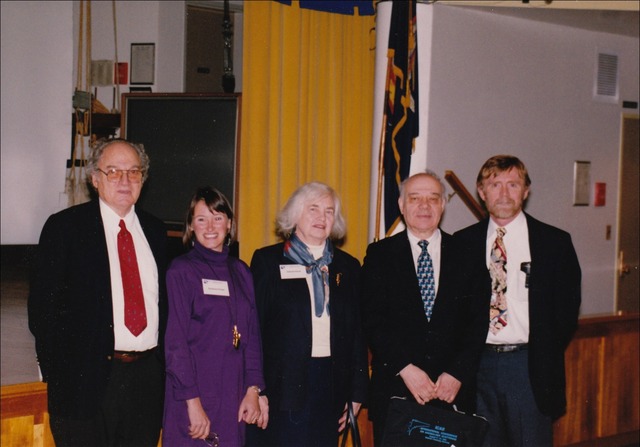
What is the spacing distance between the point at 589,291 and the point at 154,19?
18.0 feet

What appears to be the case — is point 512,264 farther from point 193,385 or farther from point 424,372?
point 193,385

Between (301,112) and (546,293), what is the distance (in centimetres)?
253

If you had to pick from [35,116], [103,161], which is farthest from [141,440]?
[35,116]

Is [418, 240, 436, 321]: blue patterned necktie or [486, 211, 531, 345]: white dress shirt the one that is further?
[486, 211, 531, 345]: white dress shirt

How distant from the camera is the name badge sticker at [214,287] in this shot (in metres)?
2.83

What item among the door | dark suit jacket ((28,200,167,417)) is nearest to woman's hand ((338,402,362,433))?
dark suit jacket ((28,200,167,417))

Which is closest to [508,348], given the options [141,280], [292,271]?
[292,271]

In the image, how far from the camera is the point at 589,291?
21.3ft

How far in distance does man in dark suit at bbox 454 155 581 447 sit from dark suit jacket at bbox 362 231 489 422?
97 millimetres

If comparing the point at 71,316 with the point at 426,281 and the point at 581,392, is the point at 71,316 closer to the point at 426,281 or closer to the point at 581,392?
the point at 426,281

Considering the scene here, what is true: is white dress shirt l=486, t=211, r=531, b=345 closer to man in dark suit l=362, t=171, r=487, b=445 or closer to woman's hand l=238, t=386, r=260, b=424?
man in dark suit l=362, t=171, r=487, b=445

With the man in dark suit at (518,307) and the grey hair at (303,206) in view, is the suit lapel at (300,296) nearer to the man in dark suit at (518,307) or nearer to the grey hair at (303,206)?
the grey hair at (303,206)

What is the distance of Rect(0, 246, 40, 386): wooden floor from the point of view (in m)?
5.43

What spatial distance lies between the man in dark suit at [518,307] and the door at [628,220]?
12.2ft
